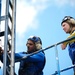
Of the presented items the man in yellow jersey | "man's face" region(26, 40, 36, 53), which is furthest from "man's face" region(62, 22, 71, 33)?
"man's face" region(26, 40, 36, 53)

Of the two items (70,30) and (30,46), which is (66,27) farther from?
(30,46)

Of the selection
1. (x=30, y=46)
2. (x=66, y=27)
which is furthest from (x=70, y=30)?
(x=30, y=46)

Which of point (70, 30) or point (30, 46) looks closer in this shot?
point (70, 30)

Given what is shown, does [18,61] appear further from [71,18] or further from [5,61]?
[71,18]

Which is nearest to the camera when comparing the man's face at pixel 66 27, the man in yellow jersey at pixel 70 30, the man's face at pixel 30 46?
the man in yellow jersey at pixel 70 30

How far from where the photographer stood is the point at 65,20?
464 centimetres

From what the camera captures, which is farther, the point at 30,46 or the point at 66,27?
the point at 30,46

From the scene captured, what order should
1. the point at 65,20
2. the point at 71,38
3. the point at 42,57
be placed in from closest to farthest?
the point at 71,38, the point at 65,20, the point at 42,57

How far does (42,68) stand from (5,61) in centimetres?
74

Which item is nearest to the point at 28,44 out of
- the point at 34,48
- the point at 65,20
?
the point at 34,48

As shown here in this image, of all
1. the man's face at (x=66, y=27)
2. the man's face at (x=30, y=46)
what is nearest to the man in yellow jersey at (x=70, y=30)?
the man's face at (x=66, y=27)

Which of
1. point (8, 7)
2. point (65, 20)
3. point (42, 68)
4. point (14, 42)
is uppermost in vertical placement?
point (8, 7)

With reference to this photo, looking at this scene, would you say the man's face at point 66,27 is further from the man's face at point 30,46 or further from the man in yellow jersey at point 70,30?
the man's face at point 30,46

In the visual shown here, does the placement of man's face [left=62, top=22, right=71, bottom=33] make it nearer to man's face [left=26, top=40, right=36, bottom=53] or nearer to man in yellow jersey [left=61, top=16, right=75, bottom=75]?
man in yellow jersey [left=61, top=16, right=75, bottom=75]
